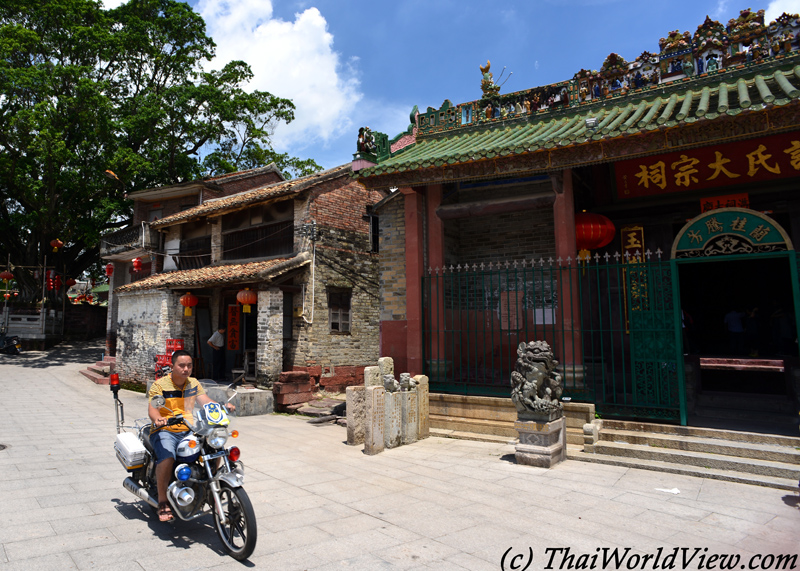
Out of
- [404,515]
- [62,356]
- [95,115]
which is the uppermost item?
[95,115]

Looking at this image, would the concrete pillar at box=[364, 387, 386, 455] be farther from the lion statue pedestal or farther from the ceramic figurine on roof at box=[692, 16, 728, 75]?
the ceramic figurine on roof at box=[692, 16, 728, 75]

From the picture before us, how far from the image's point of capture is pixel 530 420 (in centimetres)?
606

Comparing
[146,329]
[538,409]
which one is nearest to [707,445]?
[538,409]

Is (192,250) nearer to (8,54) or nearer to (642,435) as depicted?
(8,54)

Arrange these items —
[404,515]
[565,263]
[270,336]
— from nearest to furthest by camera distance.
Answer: [404,515]
[565,263]
[270,336]

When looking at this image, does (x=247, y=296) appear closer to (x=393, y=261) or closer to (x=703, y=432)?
(x=393, y=261)

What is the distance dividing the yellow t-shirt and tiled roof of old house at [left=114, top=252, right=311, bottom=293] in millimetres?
7714

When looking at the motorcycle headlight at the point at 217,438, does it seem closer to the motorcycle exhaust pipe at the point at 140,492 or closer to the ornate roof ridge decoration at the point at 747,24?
the motorcycle exhaust pipe at the point at 140,492

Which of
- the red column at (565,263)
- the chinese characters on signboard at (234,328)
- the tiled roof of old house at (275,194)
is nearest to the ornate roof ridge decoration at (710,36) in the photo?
the red column at (565,263)

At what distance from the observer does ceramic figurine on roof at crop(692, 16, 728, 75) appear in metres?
7.02

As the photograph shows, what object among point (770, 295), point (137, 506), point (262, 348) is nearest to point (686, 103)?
point (770, 295)

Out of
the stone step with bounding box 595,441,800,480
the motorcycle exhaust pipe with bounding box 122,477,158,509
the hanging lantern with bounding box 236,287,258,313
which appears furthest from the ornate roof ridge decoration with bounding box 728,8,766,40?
the hanging lantern with bounding box 236,287,258,313

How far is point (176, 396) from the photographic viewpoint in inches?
166

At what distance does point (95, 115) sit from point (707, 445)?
2148 centimetres
